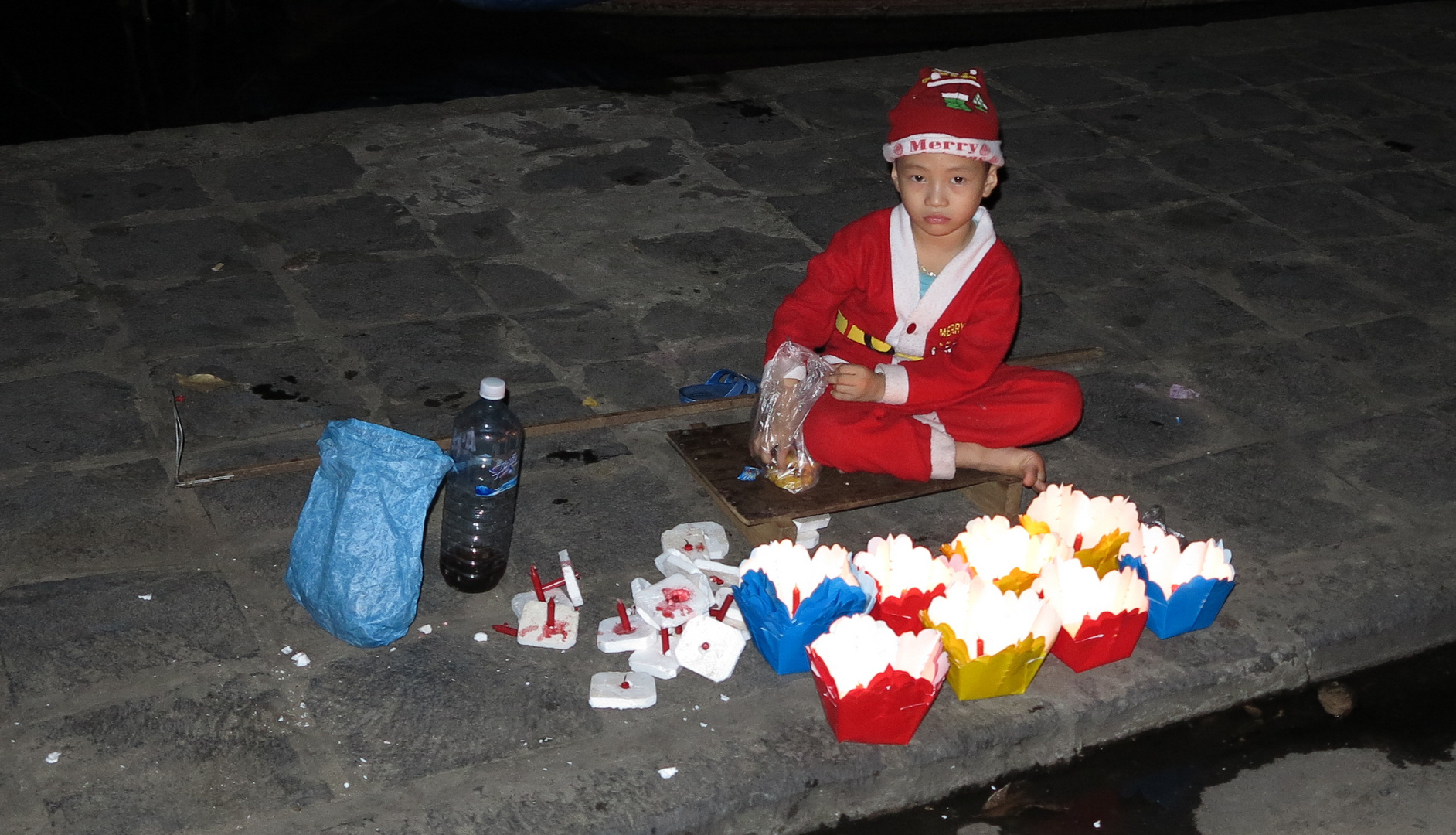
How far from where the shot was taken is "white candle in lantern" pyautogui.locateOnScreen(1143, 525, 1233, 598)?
3062mm

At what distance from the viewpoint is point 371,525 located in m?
2.85

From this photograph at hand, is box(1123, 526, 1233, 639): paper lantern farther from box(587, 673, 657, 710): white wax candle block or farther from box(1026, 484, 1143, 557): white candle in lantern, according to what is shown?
box(587, 673, 657, 710): white wax candle block

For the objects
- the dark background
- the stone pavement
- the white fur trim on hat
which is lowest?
the dark background

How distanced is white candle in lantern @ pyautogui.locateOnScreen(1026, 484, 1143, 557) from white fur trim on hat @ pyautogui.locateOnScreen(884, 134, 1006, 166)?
2.50 feet

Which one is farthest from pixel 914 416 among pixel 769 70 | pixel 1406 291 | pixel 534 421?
pixel 769 70

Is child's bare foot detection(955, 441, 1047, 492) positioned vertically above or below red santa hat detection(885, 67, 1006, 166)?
below

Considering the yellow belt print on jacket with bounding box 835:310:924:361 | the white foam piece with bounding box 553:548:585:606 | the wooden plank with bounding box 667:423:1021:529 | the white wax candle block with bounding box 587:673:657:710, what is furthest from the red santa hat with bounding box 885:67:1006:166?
the white wax candle block with bounding box 587:673:657:710

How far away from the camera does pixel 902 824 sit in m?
2.78

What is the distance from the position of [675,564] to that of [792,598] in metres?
0.41

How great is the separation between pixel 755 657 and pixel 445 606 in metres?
0.68

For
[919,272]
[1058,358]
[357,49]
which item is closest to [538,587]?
[919,272]

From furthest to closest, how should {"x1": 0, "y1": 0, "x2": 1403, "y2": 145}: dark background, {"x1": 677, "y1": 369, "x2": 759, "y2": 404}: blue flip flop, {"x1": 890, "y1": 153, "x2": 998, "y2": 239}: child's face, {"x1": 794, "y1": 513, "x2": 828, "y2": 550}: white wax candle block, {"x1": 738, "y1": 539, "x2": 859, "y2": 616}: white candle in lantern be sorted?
1. {"x1": 0, "y1": 0, "x2": 1403, "y2": 145}: dark background
2. {"x1": 677, "y1": 369, "x2": 759, "y2": 404}: blue flip flop
3. {"x1": 794, "y1": 513, "x2": 828, "y2": 550}: white wax candle block
4. {"x1": 890, "y1": 153, "x2": 998, "y2": 239}: child's face
5. {"x1": 738, "y1": 539, "x2": 859, "y2": 616}: white candle in lantern

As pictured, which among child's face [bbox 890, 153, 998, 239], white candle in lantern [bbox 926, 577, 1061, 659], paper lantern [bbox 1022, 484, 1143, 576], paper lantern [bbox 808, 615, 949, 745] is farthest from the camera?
child's face [bbox 890, 153, 998, 239]

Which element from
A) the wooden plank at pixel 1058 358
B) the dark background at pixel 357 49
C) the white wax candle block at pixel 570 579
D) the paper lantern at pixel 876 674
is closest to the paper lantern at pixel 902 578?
the paper lantern at pixel 876 674
